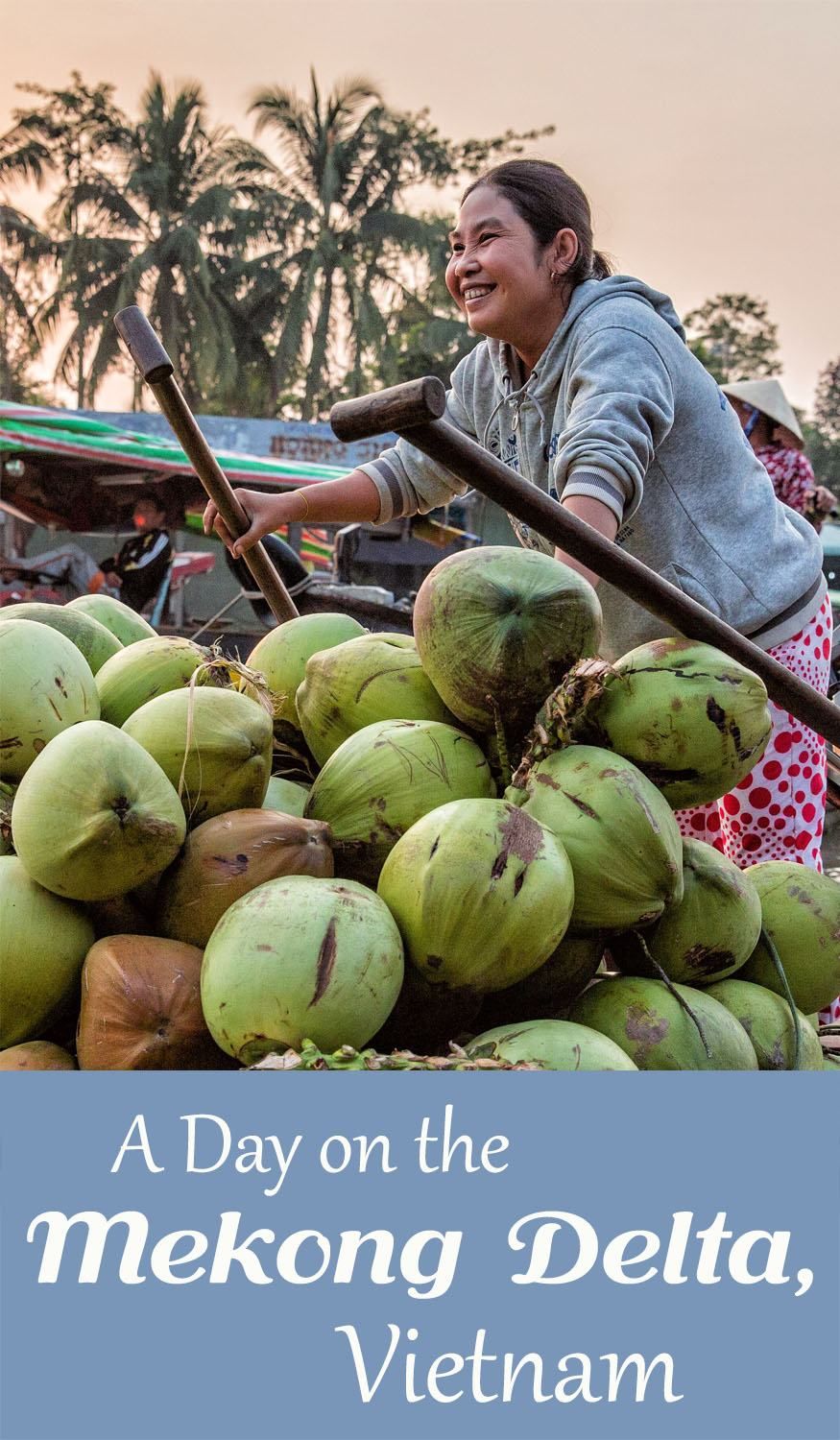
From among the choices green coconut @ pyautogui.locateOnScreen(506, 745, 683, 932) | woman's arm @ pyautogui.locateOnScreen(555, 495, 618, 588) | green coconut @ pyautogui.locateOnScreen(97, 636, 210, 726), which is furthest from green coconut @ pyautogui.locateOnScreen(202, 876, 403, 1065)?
woman's arm @ pyautogui.locateOnScreen(555, 495, 618, 588)

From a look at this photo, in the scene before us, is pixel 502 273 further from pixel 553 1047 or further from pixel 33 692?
pixel 553 1047

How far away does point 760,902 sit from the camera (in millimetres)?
1436

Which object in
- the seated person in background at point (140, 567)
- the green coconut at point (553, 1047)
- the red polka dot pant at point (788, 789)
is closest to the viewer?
the green coconut at point (553, 1047)

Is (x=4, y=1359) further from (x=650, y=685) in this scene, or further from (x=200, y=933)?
(x=650, y=685)

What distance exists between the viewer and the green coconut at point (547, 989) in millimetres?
1259

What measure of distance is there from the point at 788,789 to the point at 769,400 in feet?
10.5

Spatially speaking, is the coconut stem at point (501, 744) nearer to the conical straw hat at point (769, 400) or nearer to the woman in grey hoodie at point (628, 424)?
the woman in grey hoodie at point (628, 424)

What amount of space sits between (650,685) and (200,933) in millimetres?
543

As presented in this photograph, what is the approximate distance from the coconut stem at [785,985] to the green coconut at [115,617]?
969 mm

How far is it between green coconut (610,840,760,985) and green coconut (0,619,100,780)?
67cm

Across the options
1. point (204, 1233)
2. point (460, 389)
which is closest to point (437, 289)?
point (460, 389)

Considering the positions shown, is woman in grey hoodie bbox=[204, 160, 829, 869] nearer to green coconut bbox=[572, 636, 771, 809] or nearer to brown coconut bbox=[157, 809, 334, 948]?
green coconut bbox=[572, 636, 771, 809]

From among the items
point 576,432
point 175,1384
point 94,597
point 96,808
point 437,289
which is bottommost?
point 175,1384

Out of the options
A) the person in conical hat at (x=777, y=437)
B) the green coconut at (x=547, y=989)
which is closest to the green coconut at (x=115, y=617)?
the green coconut at (x=547, y=989)
